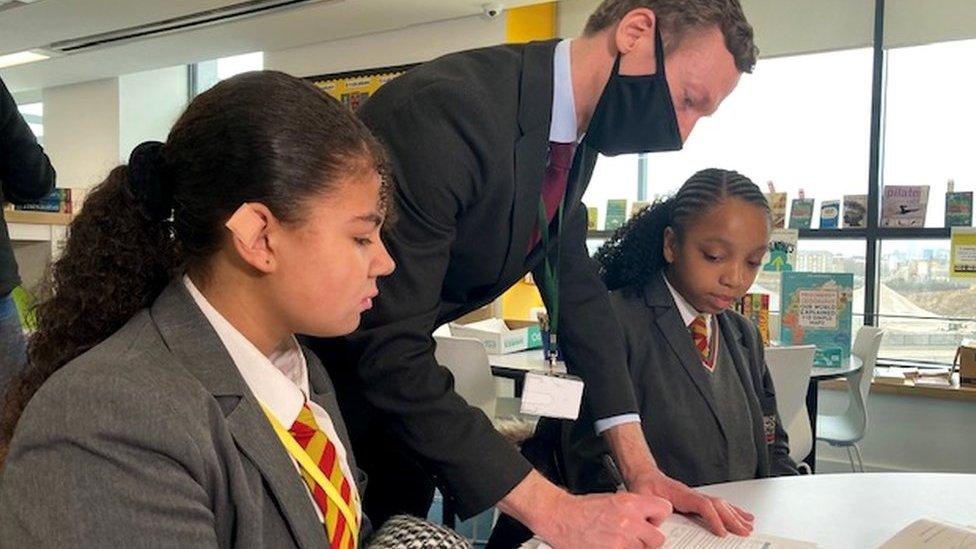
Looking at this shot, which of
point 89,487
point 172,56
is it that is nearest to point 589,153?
point 89,487

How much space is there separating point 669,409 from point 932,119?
348 centimetres

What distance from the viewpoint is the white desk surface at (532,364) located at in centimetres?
306

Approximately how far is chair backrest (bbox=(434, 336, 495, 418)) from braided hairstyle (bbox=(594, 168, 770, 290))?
1.25 metres

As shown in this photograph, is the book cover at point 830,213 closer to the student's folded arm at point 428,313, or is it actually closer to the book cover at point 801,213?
the book cover at point 801,213

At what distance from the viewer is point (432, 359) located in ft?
3.48

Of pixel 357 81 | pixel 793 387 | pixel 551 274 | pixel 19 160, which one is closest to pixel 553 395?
pixel 551 274

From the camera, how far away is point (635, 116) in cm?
131

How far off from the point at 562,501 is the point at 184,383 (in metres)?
0.47

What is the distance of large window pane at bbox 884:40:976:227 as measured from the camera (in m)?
4.20

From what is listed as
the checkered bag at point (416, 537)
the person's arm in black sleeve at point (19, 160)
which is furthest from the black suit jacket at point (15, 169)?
the checkered bag at point (416, 537)

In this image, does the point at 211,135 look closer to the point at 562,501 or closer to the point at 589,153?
the point at 562,501

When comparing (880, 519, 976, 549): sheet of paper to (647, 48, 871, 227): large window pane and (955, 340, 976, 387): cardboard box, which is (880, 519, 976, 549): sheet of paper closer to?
(955, 340, 976, 387): cardboard box

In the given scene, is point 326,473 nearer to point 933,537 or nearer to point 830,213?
point 933,537

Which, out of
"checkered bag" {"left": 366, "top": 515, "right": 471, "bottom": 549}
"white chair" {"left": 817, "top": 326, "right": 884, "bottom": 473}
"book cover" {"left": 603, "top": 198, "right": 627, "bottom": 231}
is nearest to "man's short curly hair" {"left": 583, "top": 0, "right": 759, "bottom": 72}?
"checkered bag" {"left": 366, "top": 515, "right": 471, "bottom": 549}
